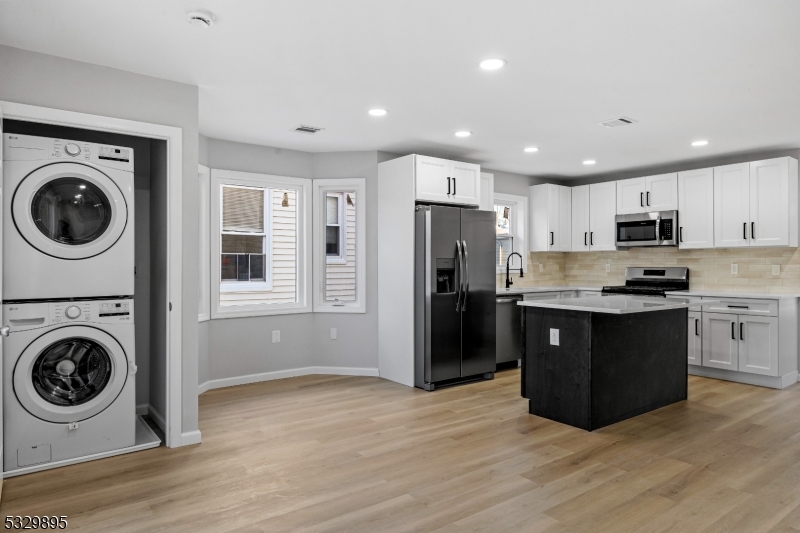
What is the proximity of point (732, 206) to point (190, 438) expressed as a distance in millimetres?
5609

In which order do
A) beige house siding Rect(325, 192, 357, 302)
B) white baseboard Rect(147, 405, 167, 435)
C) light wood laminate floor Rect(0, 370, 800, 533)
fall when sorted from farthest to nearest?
beige house siding Rect(325, 192, 357, 302) → white baseboard Rect(147, 405, 167, 435) → light wood laminate floor Rect(0, 370, 800, 533)

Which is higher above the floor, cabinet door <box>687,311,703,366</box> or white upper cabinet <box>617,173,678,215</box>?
white upper cabinet <box>617,173,678,215</box>

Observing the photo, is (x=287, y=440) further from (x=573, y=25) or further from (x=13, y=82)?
(x=573, y=25)

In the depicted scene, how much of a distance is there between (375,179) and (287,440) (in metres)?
2.92

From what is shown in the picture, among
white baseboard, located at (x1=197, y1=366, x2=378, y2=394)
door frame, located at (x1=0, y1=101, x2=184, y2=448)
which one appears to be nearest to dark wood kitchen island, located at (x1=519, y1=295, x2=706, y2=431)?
white baseboard, located at (x1=197, y1=366, x2=378, y2=394)

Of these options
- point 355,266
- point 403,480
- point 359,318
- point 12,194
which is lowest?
point 403,480

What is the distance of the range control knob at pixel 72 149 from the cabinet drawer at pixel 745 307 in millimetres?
5473

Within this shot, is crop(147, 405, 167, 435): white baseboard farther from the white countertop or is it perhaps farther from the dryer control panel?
the white countertop

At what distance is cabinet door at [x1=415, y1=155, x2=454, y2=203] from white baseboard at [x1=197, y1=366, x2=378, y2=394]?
1.91 meters

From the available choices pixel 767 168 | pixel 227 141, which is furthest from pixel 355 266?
pixel 767 168

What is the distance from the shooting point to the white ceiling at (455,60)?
8.26 feet

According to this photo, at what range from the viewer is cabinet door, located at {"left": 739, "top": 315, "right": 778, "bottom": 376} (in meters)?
5.02

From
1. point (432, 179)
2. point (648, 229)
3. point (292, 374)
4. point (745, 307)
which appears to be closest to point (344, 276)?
point (292, 374)

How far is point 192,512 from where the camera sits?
8.33 feet
